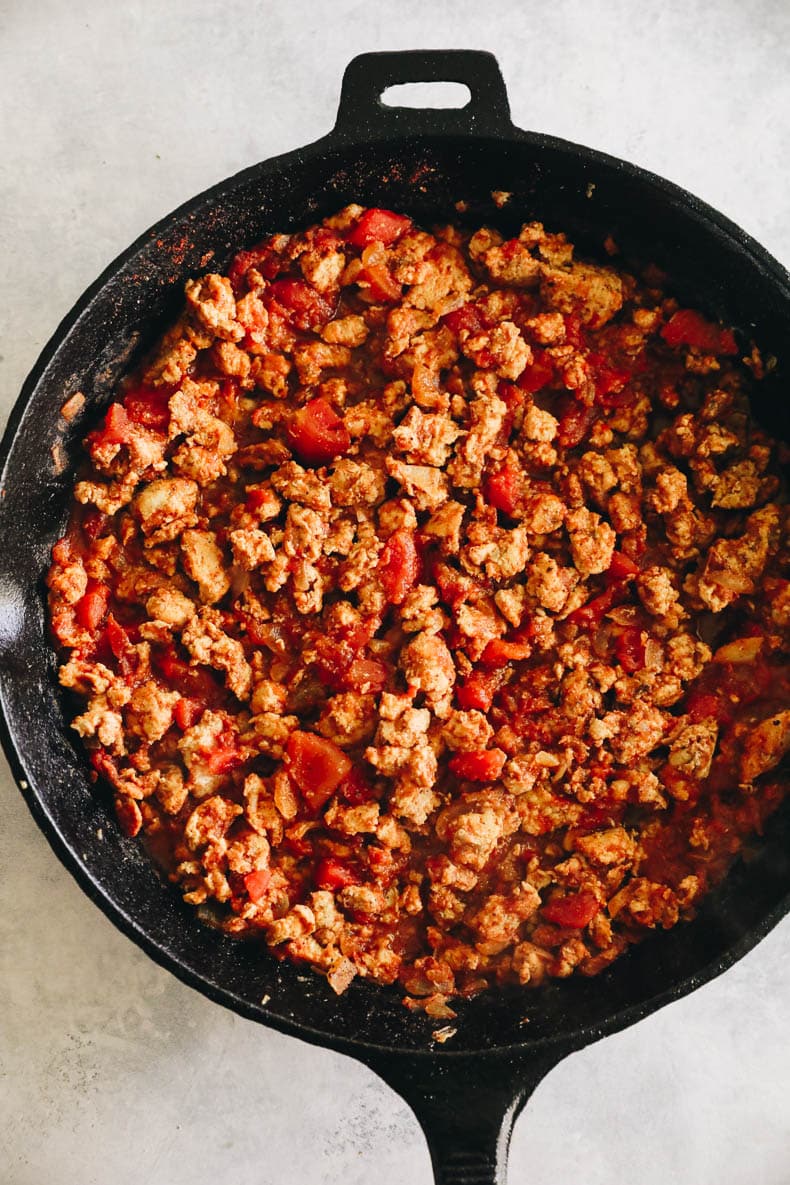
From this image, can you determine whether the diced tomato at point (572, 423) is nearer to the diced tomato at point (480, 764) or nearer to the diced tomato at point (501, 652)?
the diced tomato at point (501, 652)

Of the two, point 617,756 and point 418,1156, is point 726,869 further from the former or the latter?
point 418,1156

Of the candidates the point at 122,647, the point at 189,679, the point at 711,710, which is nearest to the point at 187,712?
the point at 189,679

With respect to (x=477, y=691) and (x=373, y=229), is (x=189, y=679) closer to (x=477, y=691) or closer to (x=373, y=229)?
(x=477, y=691)

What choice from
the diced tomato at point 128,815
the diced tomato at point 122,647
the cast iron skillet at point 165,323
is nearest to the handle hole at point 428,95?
the cast iron skillet at point 165,323

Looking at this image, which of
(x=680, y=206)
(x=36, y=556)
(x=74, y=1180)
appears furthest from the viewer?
(x=74, y=1180)

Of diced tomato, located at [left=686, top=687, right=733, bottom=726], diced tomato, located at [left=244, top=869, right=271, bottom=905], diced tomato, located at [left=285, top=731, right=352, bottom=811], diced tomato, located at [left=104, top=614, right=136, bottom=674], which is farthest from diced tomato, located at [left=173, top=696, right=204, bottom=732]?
diced tomato, located at [left=686, top=687, right=733, bottom=726]

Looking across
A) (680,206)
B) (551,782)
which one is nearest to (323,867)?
(551,782)

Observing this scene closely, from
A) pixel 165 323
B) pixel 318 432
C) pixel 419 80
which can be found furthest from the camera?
pixel 165 323
